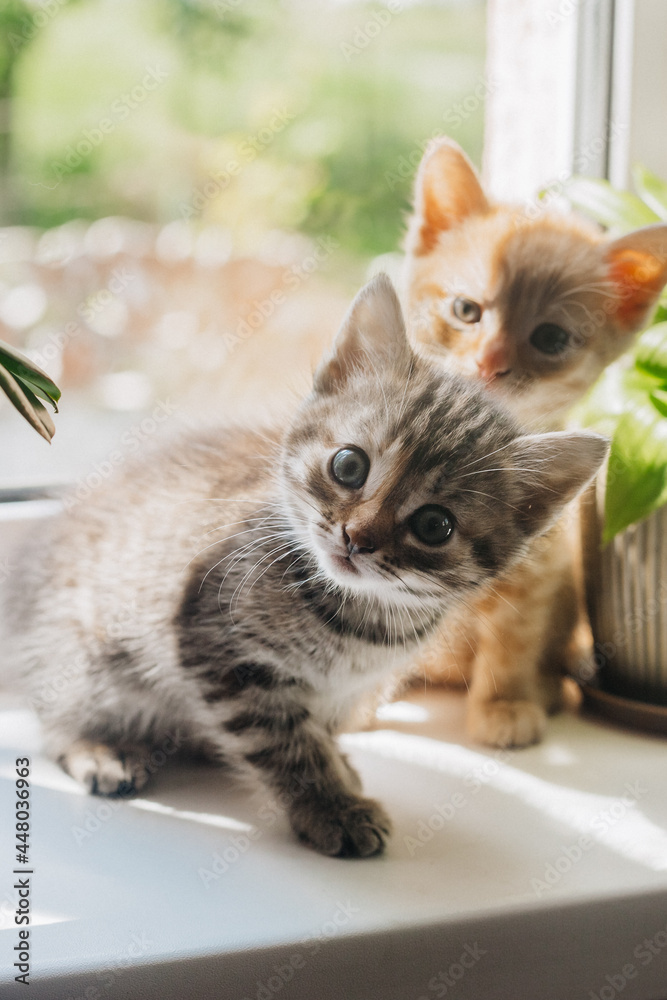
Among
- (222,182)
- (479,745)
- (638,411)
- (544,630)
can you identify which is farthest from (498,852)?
(222,182)

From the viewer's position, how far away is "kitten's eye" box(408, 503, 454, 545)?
0.81 meters

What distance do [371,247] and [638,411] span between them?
2.44 feet

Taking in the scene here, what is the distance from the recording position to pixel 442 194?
123 cm

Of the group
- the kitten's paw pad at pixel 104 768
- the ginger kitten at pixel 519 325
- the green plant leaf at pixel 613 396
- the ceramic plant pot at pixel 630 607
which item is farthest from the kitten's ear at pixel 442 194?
the kitten's paw pad at pixel 104 768

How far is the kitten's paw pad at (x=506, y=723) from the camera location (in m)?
1.09

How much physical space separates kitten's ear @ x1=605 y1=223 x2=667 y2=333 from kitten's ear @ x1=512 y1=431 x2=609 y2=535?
1.29 ft

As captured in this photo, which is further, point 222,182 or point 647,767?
point 222,182

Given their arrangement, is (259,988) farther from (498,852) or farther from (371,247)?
(371,247)

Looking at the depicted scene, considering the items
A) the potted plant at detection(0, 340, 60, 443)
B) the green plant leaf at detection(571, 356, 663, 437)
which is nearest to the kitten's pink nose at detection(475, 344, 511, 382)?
the green plant leaf at detection(571, 356, 663, 437)

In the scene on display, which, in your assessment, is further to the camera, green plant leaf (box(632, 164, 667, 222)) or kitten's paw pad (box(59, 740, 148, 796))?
green plant leaf (box(632, 164, 667, 222))

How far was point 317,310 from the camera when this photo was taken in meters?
1.61

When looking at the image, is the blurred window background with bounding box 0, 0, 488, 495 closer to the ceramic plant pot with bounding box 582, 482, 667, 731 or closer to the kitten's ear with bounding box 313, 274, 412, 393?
the kitten's ear with bounding box 313, 274, 412, 393

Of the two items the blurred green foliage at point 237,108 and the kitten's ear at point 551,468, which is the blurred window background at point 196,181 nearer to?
the blurred green foliage at point 237,108

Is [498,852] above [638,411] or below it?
below
